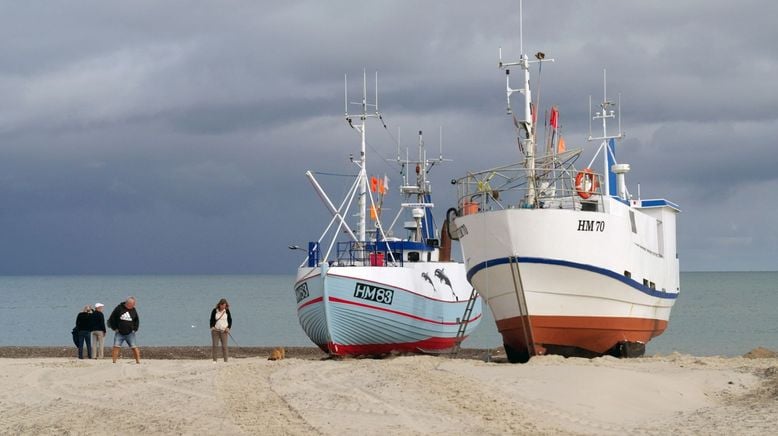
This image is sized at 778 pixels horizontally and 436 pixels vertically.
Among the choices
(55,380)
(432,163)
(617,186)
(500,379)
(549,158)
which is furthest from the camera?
(432,163)

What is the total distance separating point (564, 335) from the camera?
1029 inches

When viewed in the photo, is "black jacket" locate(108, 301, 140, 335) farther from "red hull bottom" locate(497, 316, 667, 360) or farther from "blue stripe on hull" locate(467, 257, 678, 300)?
"red hull bottom" locate(497, 316, 667, 360)

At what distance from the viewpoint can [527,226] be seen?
25797 mm

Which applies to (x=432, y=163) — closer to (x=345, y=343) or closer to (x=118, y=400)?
(x=345, y=343)

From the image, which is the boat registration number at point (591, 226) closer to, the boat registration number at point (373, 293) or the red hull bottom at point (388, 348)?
the boat registration number at point (373, 293)

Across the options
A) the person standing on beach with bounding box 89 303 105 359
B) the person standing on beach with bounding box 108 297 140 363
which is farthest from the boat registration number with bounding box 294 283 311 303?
the person standing on beach with bounding box 108 297 140 363

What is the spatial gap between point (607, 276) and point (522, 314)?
2.41 meters

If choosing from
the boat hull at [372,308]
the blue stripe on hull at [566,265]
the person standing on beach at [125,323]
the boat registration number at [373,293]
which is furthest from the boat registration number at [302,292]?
the person standing on beach at [125,323]

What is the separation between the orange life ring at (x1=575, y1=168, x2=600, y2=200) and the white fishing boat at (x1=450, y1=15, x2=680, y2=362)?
0.03 meters

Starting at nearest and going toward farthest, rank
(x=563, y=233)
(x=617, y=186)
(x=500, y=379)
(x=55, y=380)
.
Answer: (x=500, y=379) → (x=55, y=380) → (x=563, y=233) → (x=617, y=186)

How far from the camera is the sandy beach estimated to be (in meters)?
16.3

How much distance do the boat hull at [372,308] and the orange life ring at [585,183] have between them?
6.94 metres

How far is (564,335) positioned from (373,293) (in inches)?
265

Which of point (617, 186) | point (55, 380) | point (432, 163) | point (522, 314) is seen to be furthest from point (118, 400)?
point (432, 163)
